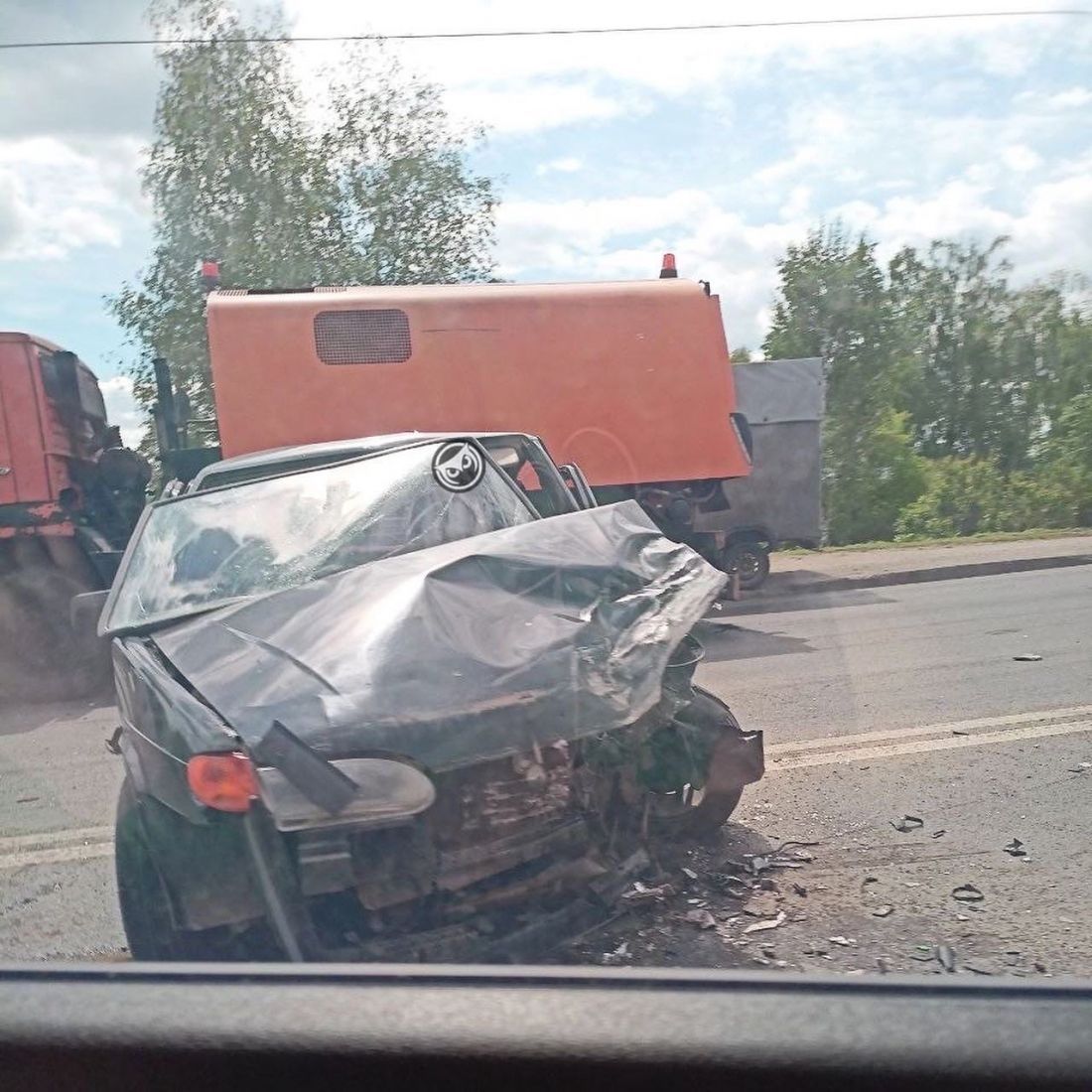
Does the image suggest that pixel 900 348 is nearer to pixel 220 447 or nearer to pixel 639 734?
pixel 220 447

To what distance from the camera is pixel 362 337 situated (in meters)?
10.9

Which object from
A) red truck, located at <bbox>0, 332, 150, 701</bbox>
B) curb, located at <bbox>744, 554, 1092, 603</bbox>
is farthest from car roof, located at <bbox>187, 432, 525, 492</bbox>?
curb, located at <bbox>744, 554, 1092, 603</bbox>

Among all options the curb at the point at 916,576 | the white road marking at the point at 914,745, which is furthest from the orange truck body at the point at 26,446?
the curb at the point at 916,576

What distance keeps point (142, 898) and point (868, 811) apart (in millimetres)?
3018

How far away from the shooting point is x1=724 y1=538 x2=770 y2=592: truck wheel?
13812 millimetres

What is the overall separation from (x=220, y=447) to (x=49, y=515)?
1572mm

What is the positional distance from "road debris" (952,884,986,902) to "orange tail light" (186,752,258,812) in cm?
244

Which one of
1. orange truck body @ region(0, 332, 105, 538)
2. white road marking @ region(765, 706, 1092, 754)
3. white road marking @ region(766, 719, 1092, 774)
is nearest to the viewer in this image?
white road marking @ region(766, 719, 1092, 774)

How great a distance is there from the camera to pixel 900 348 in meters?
28.6

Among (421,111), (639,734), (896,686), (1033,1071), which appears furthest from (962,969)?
(421,111)

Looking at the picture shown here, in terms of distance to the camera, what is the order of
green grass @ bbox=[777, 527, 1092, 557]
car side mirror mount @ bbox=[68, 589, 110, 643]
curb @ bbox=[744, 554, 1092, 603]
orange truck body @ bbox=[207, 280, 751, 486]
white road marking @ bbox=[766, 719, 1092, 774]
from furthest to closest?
green grass @ bbox=[777, 527, 1092, 557] < curb @ bbox=[744, 554, 1092, 603] < orange truck body @ bbox=[207, 280, 751, 486] < white road marking @ bbox=[766, 719, 1092, 774] < car side mirror mount @ bbox=[68, 589, 110, 643]

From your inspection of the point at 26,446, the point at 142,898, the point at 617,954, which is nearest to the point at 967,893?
the point at 617,954

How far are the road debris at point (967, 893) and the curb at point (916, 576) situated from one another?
9517 millimetres

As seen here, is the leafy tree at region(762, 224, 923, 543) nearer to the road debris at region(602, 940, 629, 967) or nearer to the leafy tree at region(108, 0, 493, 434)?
the leafy tree at region(108, 0, 493, 434)
